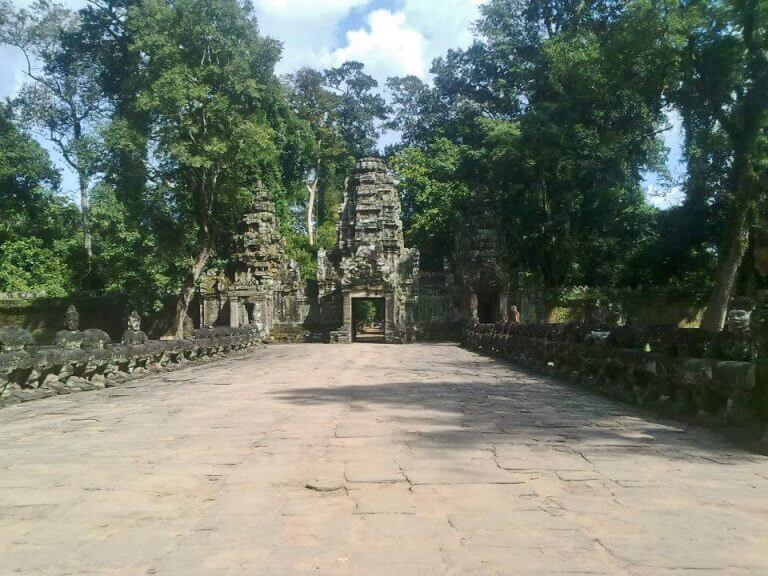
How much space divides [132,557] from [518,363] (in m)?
13.1

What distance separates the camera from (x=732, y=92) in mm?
18141

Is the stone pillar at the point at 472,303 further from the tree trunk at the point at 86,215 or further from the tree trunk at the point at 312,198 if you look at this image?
the tree trunk at the point at 86,215

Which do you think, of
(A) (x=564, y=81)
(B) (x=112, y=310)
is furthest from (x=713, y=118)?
(B) (x=112, y=310)

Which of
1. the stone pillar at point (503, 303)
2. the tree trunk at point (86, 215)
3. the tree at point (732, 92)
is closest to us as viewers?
the tree at point (732, 92)

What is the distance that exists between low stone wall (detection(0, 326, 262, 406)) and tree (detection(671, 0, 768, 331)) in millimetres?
14240

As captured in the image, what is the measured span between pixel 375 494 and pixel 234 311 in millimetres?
25426

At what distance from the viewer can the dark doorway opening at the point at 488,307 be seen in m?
28.5

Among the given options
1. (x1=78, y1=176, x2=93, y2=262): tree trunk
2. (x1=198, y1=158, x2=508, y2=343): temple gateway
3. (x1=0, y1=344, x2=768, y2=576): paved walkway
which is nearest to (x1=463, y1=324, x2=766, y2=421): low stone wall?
(x1=0, y1=344, x2=768, y2=576): paved walkway

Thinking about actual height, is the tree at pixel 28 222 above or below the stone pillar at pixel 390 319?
above

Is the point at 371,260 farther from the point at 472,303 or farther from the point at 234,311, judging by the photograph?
the point at 234,311

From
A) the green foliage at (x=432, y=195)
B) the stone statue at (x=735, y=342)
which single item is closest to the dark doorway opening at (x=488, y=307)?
the green foliage at (x=432, y=195)

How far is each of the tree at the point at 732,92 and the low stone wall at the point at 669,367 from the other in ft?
26.4

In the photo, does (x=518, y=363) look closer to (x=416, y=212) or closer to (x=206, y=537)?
(x=206, y=537)

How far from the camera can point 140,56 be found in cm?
2853
